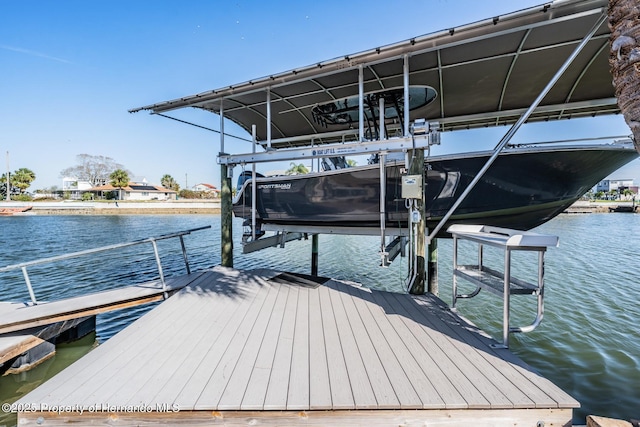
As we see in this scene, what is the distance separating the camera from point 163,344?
273 centimetres

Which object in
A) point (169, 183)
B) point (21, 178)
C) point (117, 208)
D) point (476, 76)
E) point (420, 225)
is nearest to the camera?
point (420, 225)

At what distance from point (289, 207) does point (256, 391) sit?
12.9 ft

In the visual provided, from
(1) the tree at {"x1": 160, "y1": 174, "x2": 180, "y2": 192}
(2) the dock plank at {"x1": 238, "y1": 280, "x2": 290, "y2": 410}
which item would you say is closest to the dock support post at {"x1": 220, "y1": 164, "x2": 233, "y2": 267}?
(2) the dock plank at {"x1": 238, "y1": 280, "x2": 290, "y2": 410}

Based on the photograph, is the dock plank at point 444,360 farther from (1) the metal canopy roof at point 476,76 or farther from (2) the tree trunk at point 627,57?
(1) the metal canopy roof at point 476,76

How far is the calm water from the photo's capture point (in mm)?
3459

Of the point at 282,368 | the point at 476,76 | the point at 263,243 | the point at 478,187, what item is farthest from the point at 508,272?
the point at 263,243

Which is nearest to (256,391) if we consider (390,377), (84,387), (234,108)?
(390,377)

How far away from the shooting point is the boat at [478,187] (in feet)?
13.7

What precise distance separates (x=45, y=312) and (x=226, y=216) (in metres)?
3.06

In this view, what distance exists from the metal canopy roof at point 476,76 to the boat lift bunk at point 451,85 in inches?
0.5

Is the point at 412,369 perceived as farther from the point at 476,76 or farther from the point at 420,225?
the point at 476,76

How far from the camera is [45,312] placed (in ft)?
12.6

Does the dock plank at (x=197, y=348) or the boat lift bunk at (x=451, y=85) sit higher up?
the boat lift bunk at (x=451, y=85)

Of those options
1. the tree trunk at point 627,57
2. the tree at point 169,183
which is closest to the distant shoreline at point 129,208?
the tree at point 169,183
